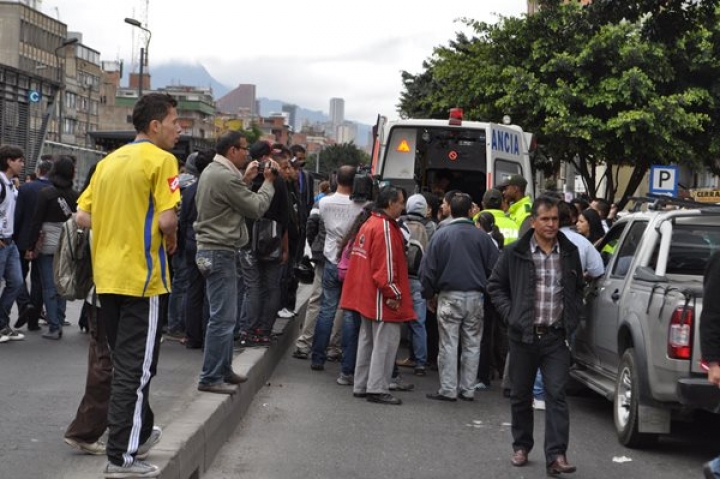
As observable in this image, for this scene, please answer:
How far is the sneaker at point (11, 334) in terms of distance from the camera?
1092 centimetres

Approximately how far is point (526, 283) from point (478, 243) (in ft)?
8.55

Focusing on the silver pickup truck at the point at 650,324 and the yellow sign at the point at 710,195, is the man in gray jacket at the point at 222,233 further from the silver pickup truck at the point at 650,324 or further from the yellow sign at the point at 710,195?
the yellow sign at the point at 710,195

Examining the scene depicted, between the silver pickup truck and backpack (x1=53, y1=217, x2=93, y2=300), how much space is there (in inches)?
151

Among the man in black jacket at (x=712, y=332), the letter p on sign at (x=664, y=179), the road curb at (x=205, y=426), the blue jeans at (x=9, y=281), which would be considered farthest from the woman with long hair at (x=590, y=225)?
the letter p on sign at (x=664, y=179)

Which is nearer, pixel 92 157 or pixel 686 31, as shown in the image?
pixel 686 31

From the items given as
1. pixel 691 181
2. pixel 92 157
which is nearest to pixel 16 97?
pixel 92 157

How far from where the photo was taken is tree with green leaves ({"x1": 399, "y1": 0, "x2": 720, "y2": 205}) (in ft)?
87.5

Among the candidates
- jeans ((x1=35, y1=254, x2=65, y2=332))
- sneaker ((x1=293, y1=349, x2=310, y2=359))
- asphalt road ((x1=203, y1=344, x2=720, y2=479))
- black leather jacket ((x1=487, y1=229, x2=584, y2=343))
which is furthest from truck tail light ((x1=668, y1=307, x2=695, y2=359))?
jeans ((x1=35, y1=254, x2=65, y2=332))

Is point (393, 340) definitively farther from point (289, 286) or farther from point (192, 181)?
point (289, 286)

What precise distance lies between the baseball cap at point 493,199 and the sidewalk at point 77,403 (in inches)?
102

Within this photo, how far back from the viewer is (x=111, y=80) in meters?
153

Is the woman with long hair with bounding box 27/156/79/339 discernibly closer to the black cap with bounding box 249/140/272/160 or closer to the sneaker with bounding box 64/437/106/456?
the black cap with bounding box 249/140/272/160

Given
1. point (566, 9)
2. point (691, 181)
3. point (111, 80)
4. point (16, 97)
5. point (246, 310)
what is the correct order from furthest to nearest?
1. point (111, 80)
2. point (691, 181)
3. point (566, 9)
4. point (16, 97)
5. point (246, 310)

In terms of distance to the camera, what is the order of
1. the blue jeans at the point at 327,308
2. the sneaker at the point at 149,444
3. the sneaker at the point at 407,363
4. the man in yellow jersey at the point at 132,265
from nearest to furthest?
the man in yellow jersey at the point at 132,265 → the sneaker at the point at 149,444 → the blue jeans at the point at 327,308 → the sneaker at the point at 407,363
